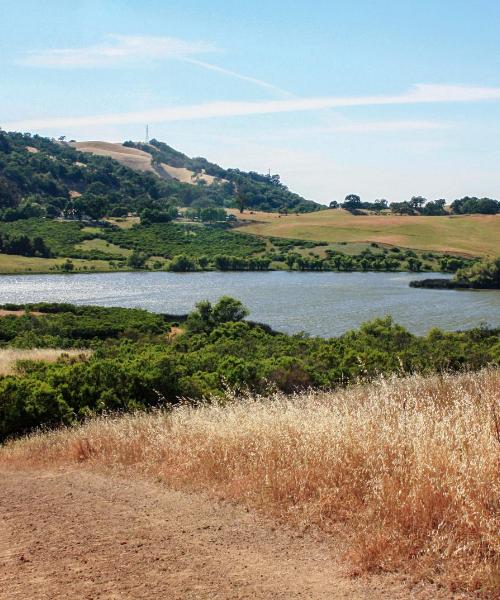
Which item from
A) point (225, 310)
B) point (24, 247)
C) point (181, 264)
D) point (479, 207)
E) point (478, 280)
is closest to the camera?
point (225, 310)

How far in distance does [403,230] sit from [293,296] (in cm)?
7177

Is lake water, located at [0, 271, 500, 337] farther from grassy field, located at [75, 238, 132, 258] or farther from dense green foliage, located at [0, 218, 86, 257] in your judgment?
dense green foliage, located at [0, 218, 86, 257]

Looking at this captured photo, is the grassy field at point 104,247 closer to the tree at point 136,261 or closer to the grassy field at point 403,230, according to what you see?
the tree at point 136,261

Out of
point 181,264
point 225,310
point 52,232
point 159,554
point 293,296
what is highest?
point 52,232

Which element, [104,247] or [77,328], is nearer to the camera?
[77,328]

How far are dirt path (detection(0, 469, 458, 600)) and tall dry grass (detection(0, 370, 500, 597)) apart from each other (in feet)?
0.94

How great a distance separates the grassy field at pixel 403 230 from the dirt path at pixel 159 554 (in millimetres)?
125053

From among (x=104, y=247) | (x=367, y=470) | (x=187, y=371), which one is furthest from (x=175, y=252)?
(x=367, y=470)

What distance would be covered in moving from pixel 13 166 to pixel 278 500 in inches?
8169

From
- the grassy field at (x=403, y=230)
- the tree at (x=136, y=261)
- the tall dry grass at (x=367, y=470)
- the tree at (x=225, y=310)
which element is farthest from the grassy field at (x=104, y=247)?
the tall dry grass at (x=367, y=470)

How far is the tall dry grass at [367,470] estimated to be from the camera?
17.1 feet

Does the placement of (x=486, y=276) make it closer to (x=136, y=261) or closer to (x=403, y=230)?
(x=403, y=230)

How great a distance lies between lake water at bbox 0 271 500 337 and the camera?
213 ft

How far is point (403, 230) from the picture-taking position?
486 ft
